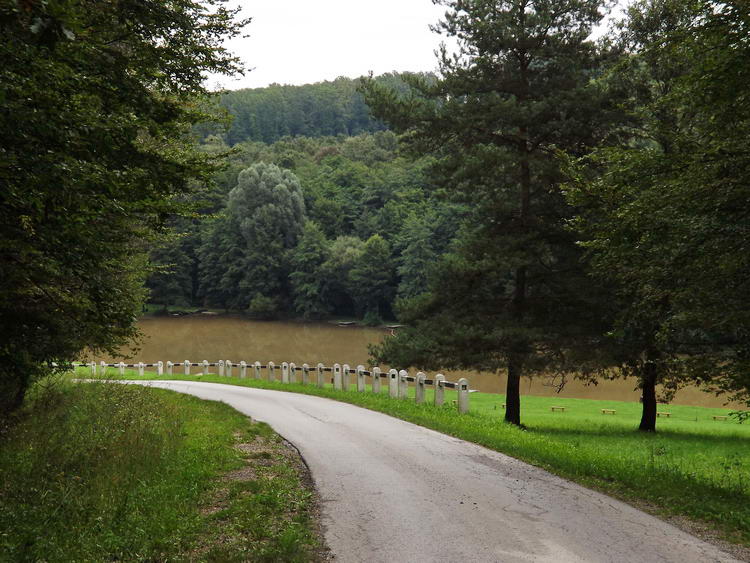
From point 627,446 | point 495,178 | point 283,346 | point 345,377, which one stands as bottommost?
point 283,346

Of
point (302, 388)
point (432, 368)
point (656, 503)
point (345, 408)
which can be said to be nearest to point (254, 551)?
point (656, 503)

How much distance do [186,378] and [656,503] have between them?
1205 inches

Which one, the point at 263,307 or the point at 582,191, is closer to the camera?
the point at 582,191

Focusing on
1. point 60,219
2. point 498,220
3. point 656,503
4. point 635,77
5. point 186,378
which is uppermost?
point 635,77

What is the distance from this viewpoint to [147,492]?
771 cm

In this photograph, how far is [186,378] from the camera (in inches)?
1390

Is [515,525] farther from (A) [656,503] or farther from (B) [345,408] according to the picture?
(B) [345,408]

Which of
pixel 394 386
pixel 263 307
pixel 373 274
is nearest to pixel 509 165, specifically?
pixel 394 386

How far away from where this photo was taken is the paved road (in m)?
6.02

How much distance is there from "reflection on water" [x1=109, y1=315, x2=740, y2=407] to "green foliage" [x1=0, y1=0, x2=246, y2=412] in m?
30.3

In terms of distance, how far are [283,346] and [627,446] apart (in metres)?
54.1

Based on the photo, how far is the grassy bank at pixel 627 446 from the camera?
8.38 m

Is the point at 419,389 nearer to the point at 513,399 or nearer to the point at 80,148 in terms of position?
the point at 513,399

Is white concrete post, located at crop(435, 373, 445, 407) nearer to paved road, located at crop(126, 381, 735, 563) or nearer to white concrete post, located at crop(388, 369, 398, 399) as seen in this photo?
white concrete post, located at crop(388, 369, 398, 399)
